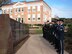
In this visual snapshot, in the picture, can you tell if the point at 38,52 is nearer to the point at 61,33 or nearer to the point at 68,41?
the point at 61,33

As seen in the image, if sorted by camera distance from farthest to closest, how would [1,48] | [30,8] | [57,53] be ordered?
1. [30,8]
2. [57,53]
3. [1,48]

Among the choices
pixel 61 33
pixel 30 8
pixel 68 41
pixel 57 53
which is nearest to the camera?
pixel 61 33

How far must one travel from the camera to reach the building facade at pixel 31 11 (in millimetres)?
86938

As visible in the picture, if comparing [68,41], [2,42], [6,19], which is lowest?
[68,41]

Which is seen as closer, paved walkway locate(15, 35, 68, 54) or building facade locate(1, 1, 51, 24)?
paved walkway locate(15, 35, 68, 54)

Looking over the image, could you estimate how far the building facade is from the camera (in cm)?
8694

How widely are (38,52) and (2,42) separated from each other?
3333 mm

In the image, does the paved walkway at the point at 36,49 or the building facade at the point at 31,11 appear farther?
the building facade at the point at 31,11

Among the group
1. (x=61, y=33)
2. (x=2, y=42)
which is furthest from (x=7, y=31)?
(x=61, y=33)

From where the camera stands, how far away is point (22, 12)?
3605 inches

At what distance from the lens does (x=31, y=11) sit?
89750 mm

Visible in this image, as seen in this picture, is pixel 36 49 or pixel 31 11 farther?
pixel 31 11

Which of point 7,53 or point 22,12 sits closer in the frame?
point 7,53

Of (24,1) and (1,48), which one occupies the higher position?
(24,1)
